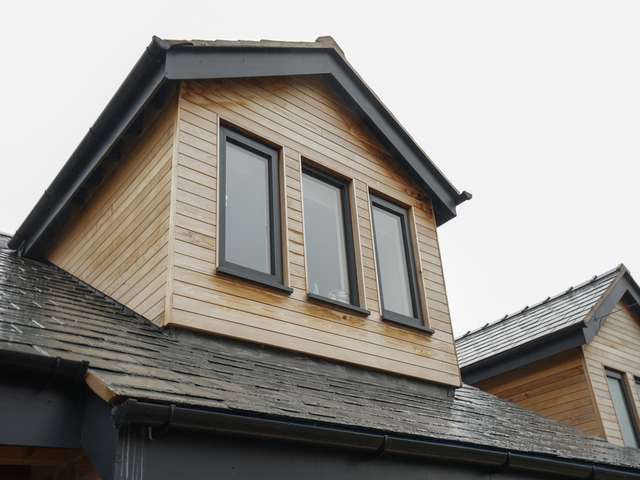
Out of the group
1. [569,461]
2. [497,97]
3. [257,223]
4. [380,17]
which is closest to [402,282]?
[257,223]

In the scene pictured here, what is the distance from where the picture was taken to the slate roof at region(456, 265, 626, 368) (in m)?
13.6

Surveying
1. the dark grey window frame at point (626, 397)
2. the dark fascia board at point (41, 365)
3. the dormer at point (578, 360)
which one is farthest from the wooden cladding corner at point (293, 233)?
the dark grey window frame at point (626, 397)

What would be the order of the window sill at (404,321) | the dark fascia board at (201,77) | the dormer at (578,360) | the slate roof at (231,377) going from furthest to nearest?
the dormer at (578,360), the window sill at (404,321), the dark fascia board at (201,77), the slate roof at (231,377)

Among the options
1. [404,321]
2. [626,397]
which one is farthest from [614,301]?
[404,321]

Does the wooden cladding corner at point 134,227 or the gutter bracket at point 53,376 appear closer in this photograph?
the gutter bracket at point 53,376

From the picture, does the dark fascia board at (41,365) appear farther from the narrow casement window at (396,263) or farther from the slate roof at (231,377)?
the narrow casement window at (396,263)

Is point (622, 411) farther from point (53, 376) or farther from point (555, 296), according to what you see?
point (53, 376)

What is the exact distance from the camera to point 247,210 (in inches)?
268

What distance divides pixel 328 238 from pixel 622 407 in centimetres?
903

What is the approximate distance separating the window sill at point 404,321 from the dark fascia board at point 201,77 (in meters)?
2.08

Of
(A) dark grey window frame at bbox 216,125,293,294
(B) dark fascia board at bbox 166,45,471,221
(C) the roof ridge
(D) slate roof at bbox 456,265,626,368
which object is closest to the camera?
(A) dark grey window frame at bbox 216,125,293,294

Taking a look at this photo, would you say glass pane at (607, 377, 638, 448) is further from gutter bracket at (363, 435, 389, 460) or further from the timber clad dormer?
gutter bracket at (363, 435, 389, 460)

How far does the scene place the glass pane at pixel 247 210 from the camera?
257 inches

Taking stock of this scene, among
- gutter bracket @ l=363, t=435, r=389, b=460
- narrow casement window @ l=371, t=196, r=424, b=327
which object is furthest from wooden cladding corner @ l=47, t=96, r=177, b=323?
narrow casement window @ l=371, t=196, r=424, b=327
